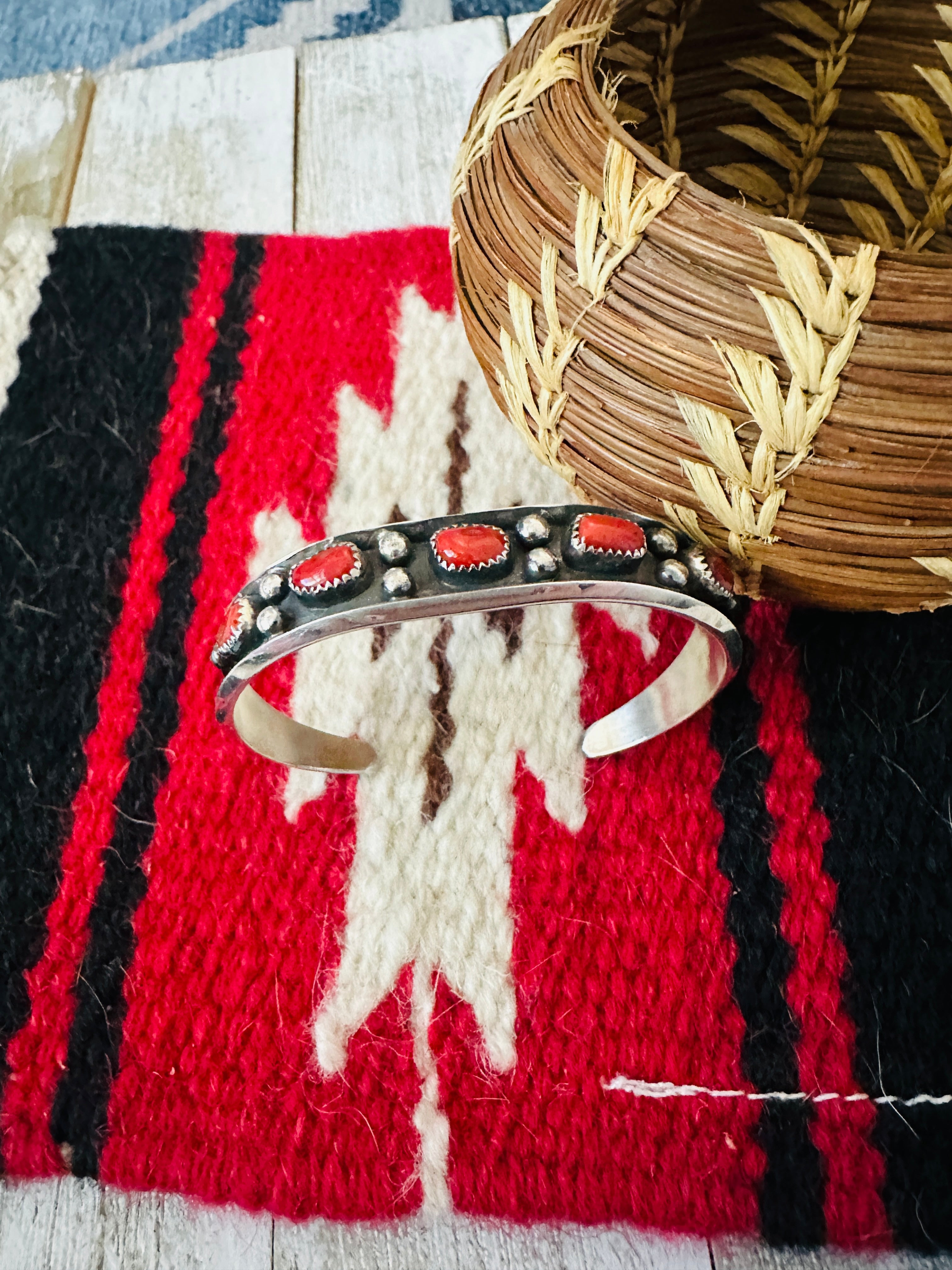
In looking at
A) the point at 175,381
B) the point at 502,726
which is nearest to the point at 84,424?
the point at 175,381

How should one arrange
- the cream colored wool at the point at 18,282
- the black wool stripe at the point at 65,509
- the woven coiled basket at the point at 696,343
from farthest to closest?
the cream colored wool at the point at 18,282 → the black wool stripe at the point at 65,509 → the woven coiled basket at the point at 696,343

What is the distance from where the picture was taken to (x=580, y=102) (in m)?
0.25

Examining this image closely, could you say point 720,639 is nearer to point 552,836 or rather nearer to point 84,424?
point 552,836

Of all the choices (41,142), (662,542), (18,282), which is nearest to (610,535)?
(662,542)

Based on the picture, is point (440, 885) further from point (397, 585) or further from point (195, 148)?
point (195, 148)

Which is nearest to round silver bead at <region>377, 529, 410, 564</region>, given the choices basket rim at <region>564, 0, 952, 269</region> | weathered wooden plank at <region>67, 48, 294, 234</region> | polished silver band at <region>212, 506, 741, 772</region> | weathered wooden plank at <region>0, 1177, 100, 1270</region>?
polished silver band at <region>212, 506, 741, 772</region>

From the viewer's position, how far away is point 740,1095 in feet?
0.95

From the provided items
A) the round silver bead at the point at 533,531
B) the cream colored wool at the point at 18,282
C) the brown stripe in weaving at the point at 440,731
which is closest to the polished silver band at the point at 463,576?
the round silver bead at the point at 533,531

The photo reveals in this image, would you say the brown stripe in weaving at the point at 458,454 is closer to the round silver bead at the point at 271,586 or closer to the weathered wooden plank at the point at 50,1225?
the round silver bead at the point at 271,586

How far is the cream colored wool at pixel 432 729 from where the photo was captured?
1.02 ft

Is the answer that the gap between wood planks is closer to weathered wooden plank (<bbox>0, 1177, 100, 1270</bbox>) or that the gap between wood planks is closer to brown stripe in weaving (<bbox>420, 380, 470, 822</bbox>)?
brown stripe in weaving (<bbox>420, 380, 470, 822</bbox>)

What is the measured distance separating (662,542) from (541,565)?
32mm

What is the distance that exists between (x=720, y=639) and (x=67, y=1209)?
0.84ft

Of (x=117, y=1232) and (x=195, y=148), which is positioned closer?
(x=117, y=1232)
